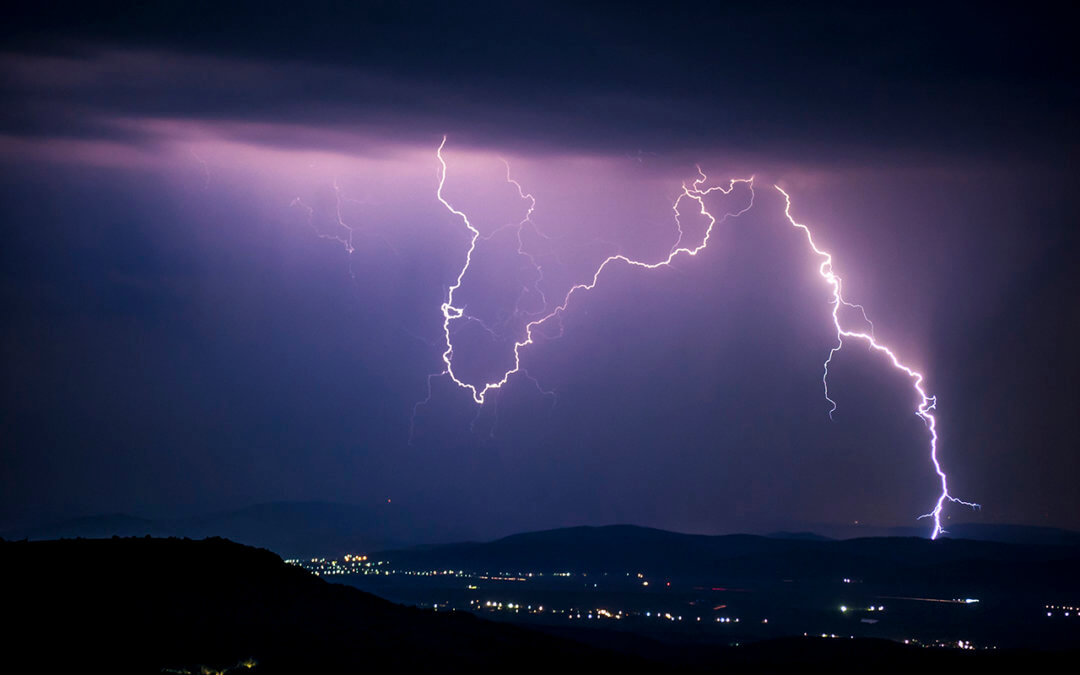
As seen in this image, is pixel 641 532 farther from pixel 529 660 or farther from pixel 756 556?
pixel 529 660

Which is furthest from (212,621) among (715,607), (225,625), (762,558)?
(762,558)

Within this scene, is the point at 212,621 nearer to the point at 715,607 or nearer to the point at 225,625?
the point at 225,625

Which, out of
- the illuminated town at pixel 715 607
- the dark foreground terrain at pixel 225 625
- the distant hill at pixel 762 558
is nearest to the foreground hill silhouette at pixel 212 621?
the dark foreground terrain at pixel 225 625

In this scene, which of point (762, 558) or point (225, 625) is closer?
point (225, 625)

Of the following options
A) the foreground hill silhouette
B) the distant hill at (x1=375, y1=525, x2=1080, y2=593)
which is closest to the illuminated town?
the distant hill at (x1=375, y1=525, x2=1080, y2=593)

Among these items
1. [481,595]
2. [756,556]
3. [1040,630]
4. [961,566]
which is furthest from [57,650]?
[756,556]
